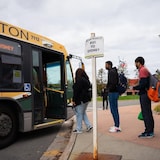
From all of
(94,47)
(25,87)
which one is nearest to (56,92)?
(25,87)

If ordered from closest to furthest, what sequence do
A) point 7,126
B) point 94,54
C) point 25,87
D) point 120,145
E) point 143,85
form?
point 94,54 → point 120,145 → point 143,85 → point 7,126 → point 25,87

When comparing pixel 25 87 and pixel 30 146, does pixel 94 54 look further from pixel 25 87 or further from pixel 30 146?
pixel 30 146

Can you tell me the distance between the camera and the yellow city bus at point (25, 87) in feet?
24.9

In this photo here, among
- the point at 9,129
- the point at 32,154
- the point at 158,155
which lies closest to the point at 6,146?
the point at 9,129

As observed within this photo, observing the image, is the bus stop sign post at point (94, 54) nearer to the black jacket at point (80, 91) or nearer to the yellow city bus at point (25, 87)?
the yellow city bus at point (25, 87)

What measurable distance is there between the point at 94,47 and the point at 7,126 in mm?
3205

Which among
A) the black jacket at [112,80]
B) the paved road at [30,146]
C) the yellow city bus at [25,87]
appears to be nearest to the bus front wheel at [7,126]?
the yellow city bus at [25,87]

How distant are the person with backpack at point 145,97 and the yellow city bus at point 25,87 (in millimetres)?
2729

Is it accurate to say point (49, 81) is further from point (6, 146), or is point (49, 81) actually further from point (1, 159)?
point (1, 159)

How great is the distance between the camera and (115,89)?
850 centimetres

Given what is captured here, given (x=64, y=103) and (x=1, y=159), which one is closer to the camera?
(x=1, y=159)

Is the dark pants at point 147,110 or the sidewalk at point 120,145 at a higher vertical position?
the dark pants at point 147,110

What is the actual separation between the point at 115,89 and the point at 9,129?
113 inches

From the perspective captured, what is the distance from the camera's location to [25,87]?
8180 millimetres
